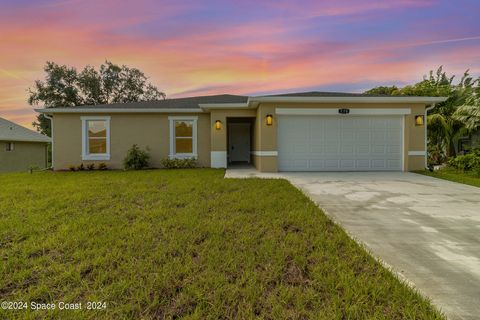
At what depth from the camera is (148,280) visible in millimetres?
2289

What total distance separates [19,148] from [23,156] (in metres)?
0.61

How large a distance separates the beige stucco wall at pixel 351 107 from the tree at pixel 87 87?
2152 cm

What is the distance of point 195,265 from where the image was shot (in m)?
2.57

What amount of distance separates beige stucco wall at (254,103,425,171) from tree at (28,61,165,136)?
21.5m

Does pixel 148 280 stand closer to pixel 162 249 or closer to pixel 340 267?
pixel 162 249

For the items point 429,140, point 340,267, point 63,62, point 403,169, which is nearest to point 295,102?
point 403,169

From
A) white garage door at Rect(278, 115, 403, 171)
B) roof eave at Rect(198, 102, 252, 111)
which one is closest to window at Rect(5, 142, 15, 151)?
roof eave at Rect(198, 102, 252, 111)

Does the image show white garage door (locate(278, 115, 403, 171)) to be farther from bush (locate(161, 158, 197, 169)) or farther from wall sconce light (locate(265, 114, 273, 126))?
bush (locate(161, 158, 197, 169))

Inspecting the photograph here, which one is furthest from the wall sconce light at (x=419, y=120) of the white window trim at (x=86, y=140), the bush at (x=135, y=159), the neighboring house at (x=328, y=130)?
the white window trim at (x=86, y=140)

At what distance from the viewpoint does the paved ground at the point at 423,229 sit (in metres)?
2.23

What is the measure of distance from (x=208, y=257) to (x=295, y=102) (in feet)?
27.5

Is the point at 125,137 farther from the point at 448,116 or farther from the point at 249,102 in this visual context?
the point at 448,116

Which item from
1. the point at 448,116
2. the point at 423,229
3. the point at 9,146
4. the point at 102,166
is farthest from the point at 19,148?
the point at 448,116

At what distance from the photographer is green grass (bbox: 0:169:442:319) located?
194 cm
